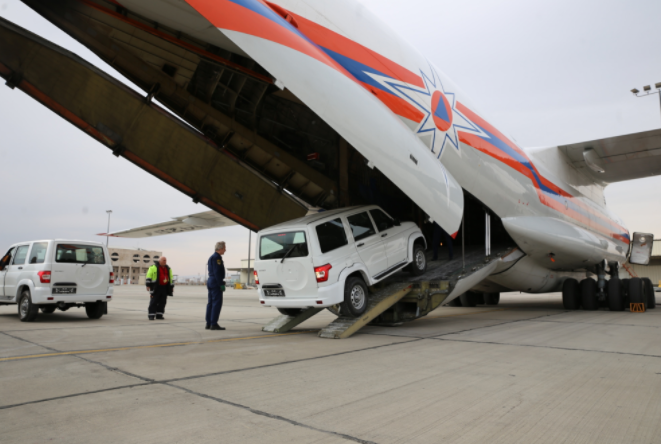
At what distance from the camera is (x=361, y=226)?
7746mm

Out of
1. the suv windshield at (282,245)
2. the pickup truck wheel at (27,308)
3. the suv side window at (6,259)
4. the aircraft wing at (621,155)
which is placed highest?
the aircraft wing at (621,155)

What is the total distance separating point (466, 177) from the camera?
8617mm

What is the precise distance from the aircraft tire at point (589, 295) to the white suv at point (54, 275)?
483 inches

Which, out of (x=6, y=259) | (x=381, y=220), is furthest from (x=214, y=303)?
(x=6, y=259)

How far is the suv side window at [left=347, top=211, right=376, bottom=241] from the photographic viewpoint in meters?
7.59

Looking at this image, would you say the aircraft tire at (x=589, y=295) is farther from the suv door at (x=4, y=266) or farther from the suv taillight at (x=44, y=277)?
the suv door at (x=4, y=266)

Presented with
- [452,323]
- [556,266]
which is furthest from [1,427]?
[556,266]

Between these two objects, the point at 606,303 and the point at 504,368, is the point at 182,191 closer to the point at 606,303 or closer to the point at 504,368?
the point at 504,368

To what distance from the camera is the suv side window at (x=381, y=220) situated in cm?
806

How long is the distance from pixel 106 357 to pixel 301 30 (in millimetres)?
4806

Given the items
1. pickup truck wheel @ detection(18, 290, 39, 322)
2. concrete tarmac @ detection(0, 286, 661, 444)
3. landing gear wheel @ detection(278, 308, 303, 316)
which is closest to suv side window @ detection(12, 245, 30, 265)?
pickup truck wheel @ detection(18, 290, 39, 322)

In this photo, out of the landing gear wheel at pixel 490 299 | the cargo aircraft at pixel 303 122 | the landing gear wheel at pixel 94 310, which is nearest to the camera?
the cargo aircraft at pixel 303 122

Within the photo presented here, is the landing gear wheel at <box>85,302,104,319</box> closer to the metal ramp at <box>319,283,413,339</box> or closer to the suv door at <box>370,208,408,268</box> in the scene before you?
the metal ramp at <box>319,283,413,339</box>

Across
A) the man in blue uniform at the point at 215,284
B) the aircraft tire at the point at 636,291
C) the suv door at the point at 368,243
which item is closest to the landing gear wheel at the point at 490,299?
the aircraft tire at the point at 636,291
